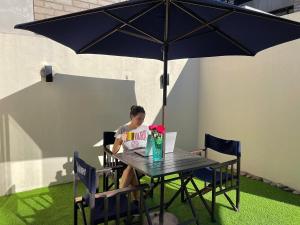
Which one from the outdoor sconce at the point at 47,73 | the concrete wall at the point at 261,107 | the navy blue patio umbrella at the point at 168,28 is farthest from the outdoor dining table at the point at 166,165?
the concrete wall at the point at 261,107

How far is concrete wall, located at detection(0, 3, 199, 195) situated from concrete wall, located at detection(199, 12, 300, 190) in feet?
3.96

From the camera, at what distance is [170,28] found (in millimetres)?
2719

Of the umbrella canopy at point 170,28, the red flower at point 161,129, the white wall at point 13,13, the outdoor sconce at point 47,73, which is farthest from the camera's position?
the outdoor sconce at point 47,73

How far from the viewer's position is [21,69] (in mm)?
3629

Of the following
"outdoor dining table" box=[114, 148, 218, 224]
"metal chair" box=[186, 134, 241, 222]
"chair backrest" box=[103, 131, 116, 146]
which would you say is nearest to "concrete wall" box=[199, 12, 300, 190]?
"metal chair" box=[186, 134, 241, 222]

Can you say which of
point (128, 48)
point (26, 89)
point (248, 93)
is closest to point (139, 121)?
point (128, 48)

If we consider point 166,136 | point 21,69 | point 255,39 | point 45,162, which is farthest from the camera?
point 45,162

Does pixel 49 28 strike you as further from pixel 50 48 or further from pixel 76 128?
pixel 76 128

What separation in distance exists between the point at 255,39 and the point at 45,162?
10.9 feet

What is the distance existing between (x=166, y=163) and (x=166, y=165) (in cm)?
7

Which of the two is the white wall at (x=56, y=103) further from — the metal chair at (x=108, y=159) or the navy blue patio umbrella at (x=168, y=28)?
the navy blue patio umbrella at (x=168, y=28)

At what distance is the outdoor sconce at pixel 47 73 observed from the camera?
12.2 ft

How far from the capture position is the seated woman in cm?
303

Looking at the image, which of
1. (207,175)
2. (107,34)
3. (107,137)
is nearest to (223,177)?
(207,175)
